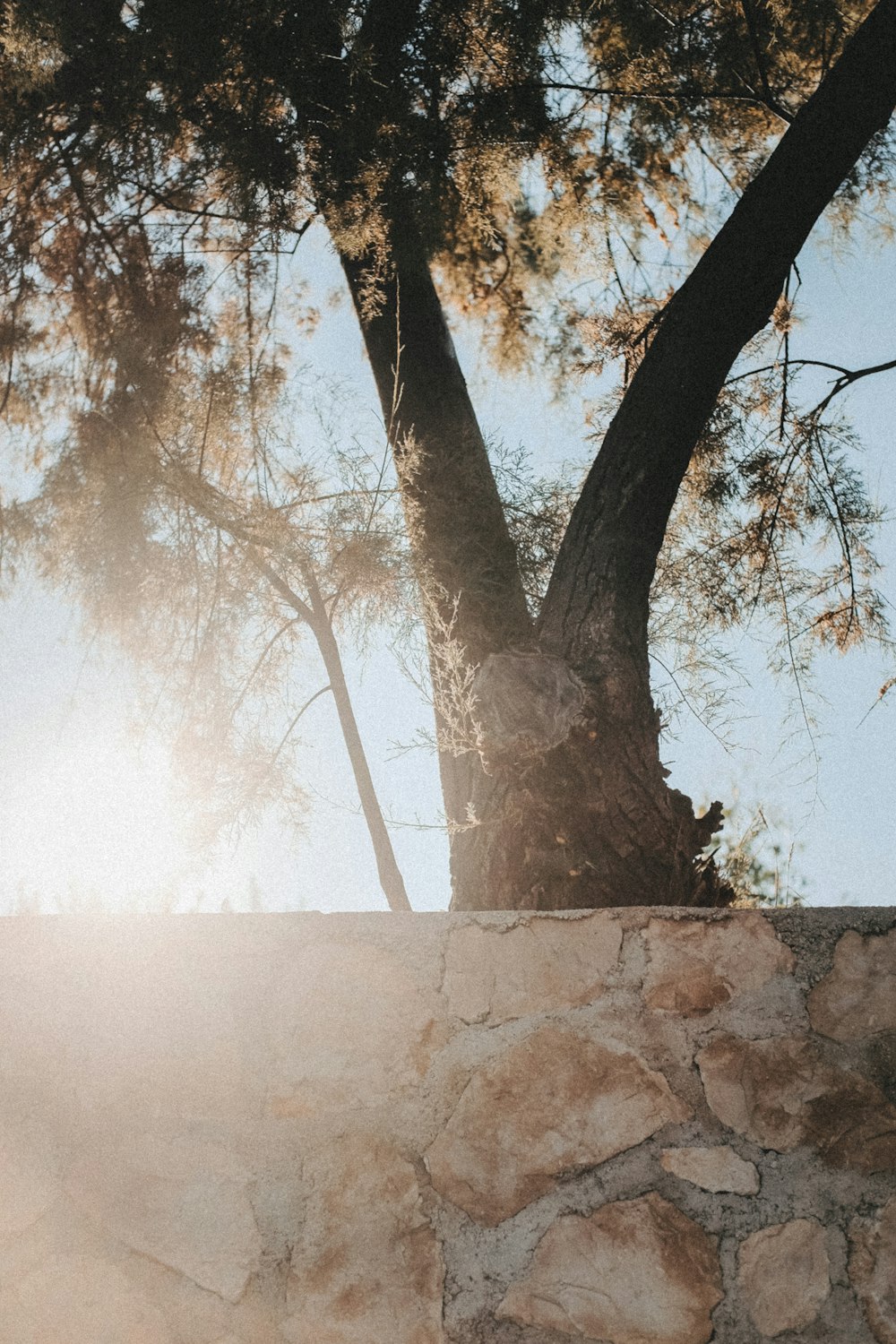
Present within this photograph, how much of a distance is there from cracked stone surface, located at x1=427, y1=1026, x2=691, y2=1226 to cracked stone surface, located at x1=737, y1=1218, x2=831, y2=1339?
0.15 meters

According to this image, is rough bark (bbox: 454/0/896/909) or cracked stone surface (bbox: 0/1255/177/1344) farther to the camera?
rough bark (bbox: 454/0/896/909)

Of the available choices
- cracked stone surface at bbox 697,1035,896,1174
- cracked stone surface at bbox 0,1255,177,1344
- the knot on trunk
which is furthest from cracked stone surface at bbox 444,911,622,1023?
the knot on trunk

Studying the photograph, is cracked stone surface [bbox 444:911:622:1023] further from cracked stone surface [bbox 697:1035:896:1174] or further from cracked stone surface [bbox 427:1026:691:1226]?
cracked stone surface [bbox 697:1035:896:1174]

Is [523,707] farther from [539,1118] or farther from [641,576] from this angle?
[539,1118]

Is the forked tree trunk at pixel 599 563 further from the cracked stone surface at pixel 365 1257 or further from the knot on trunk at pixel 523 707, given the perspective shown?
the cracked stone surface at pixel 365 1257

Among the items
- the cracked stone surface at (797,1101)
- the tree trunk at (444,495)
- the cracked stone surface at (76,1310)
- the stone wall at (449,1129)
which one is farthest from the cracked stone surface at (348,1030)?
the tree trunk at (444,495)

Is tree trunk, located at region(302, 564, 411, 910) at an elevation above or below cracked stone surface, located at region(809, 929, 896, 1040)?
above

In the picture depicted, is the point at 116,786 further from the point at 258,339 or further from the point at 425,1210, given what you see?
the point at 425,1210

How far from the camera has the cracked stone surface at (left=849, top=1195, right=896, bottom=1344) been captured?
3.29 ft

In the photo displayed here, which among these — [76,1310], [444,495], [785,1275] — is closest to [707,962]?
[785,1275]

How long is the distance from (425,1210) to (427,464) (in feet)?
5.34

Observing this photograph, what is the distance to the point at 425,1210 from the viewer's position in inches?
41.2

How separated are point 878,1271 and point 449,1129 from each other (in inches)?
18.3

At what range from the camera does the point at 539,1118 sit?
108cm
